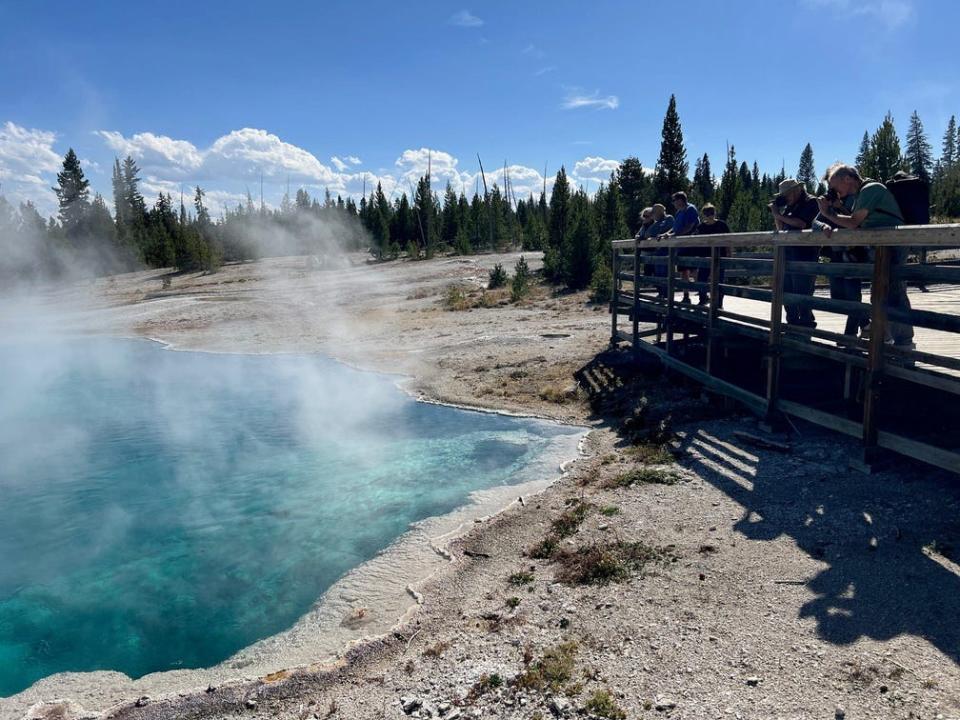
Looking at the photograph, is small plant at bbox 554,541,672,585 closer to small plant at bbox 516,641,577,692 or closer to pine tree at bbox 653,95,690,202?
small plant at bbox 516,641,577,692

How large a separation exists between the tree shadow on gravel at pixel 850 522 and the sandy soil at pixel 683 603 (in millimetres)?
20

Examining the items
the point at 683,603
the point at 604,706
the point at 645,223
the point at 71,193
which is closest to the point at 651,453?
the point at 683,603

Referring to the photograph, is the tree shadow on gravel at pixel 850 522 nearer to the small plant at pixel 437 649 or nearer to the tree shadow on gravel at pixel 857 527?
the tree shadow on gravel at pixel 857 527

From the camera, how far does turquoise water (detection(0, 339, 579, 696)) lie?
6.59 metres

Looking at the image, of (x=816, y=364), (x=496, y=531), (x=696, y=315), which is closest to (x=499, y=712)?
(x=496, y=531)

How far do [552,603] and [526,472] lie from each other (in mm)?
3938

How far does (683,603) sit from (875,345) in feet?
10.0

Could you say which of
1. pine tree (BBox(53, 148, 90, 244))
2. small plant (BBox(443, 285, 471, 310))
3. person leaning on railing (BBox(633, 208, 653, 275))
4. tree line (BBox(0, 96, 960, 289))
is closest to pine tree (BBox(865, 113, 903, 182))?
tree line (BBox(0, 96, 960, 289))

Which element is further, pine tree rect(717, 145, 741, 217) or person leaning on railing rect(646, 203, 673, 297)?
pine tree rect(717, 145, 741, 217)

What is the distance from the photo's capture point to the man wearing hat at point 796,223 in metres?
8.25

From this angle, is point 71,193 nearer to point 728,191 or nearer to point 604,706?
point 728,191

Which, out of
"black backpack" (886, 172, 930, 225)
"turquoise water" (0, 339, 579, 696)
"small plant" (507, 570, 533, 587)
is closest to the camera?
"small plant" (507, 570, 533, 587)

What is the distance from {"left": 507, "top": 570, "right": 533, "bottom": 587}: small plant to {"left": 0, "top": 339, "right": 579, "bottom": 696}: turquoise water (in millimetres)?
1899

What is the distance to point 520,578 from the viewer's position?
631cm
